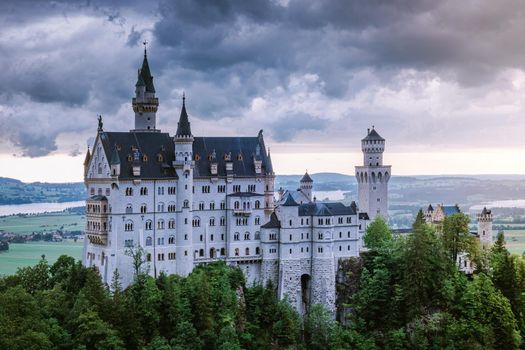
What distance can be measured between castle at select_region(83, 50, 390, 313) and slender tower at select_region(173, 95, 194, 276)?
13cm

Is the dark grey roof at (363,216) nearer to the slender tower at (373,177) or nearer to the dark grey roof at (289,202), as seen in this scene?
the slender tower at (373,177)

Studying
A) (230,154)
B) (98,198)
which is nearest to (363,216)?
(230,154)

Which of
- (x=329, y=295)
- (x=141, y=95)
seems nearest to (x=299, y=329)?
(x=329, y=295)

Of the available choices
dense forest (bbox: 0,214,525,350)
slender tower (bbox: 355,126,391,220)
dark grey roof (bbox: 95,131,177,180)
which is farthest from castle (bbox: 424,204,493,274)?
dark grey roof (bbox: 95,131,177,180)

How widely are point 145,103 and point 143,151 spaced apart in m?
10.3

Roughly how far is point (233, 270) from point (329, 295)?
13.5m

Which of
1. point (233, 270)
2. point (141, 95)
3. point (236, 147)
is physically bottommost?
point (233, 270)

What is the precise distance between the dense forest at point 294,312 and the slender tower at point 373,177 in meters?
12.8

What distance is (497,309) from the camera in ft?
348

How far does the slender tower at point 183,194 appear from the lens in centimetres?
10338

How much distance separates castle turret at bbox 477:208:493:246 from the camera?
127m

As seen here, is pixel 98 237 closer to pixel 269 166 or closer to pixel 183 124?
pixel 183 124

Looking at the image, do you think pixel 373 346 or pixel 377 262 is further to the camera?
pixel 377 262

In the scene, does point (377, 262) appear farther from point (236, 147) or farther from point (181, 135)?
point (181, 135)
